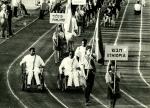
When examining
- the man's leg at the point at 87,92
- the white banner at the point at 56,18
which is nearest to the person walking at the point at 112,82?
the man's leg at the point at 87,92

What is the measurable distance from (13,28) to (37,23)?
361 cm

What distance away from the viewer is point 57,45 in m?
32.4

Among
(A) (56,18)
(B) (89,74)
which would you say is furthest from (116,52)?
(A) (56,18)

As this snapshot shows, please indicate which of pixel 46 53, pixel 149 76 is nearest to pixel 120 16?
pixel 46 53

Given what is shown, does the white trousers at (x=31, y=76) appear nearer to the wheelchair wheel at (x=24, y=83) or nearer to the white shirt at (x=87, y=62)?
the wheelchair wheel at (x=24, y=83)

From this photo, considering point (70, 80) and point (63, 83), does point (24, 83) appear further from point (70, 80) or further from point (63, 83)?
point (70, 80)

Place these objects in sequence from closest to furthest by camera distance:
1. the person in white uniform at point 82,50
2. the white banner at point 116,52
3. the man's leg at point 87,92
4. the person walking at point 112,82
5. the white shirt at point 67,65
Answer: the person walking at point 112,82 < the white banner at point 116,52 < the man's leg at point 87,92 < the white shirt at point 67,65 < the person in white uniform at point 82,50

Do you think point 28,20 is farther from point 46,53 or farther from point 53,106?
point 53,106

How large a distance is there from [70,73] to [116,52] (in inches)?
151

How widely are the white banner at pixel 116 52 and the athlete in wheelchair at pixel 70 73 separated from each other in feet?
11.2

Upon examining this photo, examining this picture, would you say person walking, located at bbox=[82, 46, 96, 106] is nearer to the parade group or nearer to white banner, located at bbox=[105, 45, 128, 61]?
the parade group

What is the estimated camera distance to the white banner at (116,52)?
2305 cm

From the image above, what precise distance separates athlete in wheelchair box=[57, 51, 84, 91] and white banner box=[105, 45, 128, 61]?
3.42 meters

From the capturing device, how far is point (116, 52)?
75.9 ft
